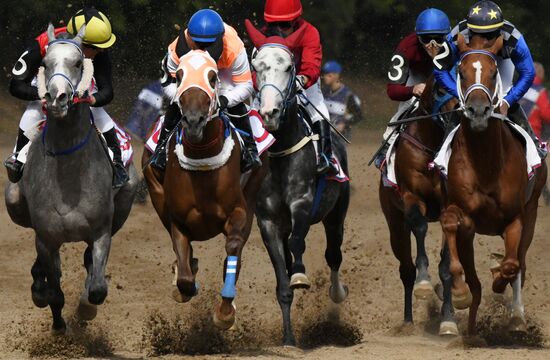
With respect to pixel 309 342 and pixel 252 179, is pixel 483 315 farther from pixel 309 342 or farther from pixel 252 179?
pixel 252 179

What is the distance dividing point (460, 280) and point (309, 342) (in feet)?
6.26

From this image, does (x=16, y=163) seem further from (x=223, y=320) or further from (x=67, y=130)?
(x=223, y=320)

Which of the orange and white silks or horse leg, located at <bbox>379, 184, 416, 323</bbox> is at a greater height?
the orange and white silks

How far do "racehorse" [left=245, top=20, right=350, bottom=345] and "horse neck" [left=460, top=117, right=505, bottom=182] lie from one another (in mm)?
1466

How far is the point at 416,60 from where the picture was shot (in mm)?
A: 13469

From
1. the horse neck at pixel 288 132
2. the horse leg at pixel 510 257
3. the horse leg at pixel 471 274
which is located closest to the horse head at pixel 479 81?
the horse leg at pixel 510 257

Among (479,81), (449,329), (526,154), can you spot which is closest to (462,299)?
(449,329)

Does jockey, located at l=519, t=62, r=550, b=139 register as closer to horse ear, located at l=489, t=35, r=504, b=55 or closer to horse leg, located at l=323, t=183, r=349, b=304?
horse leg, located at l=323, t=183, r=349, b=304

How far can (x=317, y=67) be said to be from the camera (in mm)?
12969

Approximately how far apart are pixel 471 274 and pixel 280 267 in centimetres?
150

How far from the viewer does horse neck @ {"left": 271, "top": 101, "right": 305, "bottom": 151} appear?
12719 millimetres

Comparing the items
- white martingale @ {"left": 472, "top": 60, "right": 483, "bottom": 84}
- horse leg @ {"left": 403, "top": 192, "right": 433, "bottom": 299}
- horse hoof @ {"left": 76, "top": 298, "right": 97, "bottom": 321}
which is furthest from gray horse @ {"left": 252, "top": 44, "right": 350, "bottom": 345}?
white martingale @ {"left": 472, "top": 60, "right": 483, "bottom": 84}

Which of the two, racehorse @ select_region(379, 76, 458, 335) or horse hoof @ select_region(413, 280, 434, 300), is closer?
horse hoof @ select_region(413, 280, 434, 300)

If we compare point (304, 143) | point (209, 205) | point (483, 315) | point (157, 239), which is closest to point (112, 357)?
point (209, 205)
